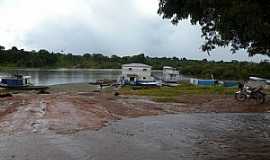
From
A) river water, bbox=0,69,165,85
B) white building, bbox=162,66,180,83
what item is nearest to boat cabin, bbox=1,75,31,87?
river water, bbox=0,69,165,85

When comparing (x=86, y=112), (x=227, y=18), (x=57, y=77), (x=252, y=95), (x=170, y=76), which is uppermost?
(x=227, y=18)

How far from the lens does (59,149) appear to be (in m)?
16.7

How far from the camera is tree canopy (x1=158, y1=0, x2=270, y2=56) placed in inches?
580

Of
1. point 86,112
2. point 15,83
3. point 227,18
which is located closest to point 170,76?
point 15,83

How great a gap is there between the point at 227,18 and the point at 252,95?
77.5 ft

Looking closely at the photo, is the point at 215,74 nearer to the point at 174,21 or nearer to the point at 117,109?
the point at 117,109

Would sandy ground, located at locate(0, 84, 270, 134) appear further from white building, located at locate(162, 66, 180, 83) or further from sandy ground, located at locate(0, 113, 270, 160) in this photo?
white building, located at locate(162, 66, 180, 83)

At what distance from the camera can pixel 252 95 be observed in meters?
38.9

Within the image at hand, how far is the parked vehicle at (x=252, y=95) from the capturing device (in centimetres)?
3834

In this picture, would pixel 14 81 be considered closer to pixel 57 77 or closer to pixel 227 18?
pixel 57 77

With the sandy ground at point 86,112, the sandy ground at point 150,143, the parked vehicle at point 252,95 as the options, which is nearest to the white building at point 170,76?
the sandy ground at point 86,112

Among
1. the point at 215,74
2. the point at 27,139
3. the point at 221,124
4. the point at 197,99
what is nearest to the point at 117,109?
the point at 221,124

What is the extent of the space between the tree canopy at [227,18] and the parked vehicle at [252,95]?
1743cm

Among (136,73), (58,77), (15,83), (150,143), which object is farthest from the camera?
(58,77)
